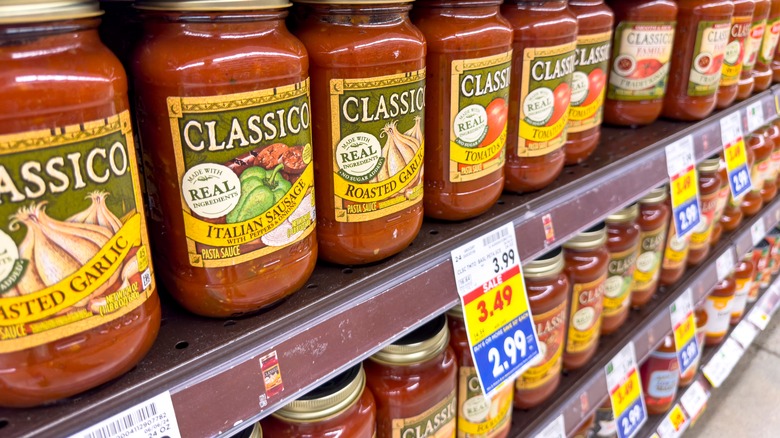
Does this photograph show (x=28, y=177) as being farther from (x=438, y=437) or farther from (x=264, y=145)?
(x=438, y=437)

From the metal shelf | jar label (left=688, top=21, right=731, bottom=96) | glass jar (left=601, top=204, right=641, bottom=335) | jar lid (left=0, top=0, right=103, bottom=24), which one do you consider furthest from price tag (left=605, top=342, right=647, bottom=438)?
jar lid (left=0, top=0, right=103, bottom=24)

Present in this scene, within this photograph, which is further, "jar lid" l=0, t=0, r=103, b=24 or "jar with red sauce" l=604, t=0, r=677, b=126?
"jar with red sauce" l=604, t=0, r=677, b=126

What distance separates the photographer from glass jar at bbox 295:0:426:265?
27.4 inches

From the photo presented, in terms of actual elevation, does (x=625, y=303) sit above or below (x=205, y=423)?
below

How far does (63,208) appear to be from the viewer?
1.65ft

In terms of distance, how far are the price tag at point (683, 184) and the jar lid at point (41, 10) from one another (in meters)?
1.25

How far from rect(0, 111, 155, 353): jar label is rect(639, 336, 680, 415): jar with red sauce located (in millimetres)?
1690

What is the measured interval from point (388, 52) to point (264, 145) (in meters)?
0.20

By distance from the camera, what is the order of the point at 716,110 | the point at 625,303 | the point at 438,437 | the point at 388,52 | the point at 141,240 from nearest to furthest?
the point at 141,240, the point at 388,52, the point at 438,437, the point at 625,303, the point at 716,110

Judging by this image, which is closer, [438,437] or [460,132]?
[460,132]

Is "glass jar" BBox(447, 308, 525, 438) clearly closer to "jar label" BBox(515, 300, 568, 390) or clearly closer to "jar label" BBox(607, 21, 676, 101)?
"jar label" BBox(515, 300, 568, 390)

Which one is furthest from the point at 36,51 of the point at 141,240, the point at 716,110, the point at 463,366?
the point at 716,110

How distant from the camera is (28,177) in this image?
18.8 inches

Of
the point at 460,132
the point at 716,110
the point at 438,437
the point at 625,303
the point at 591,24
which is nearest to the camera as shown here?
the point at 460,132
